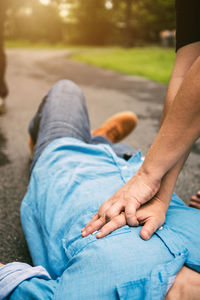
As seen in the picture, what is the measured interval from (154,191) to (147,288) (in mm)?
353

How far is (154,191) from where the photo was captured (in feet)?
3.66

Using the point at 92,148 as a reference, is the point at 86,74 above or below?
below

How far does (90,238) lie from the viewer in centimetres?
101

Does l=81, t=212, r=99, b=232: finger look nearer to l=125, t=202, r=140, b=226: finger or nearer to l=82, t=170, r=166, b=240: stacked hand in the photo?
l=82, t=170, r=166, b=240: stacked hand

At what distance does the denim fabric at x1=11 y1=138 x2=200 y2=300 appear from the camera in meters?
0.87

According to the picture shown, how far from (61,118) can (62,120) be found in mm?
16

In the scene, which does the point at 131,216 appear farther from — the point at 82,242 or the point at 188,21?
the point at 188,21

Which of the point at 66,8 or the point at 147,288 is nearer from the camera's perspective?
the point at 147,288

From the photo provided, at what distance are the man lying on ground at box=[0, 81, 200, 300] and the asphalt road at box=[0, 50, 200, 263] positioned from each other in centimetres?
44

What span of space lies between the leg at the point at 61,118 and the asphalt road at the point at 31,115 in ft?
1.44

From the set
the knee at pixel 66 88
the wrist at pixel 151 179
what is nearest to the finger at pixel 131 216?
the wrist at pixel 151 179

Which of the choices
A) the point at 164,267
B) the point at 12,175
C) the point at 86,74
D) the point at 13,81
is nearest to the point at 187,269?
the point at 164,267

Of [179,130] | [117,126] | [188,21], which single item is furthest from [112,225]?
[117,126]

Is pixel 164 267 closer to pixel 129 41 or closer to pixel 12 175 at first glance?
pixel 12 175
